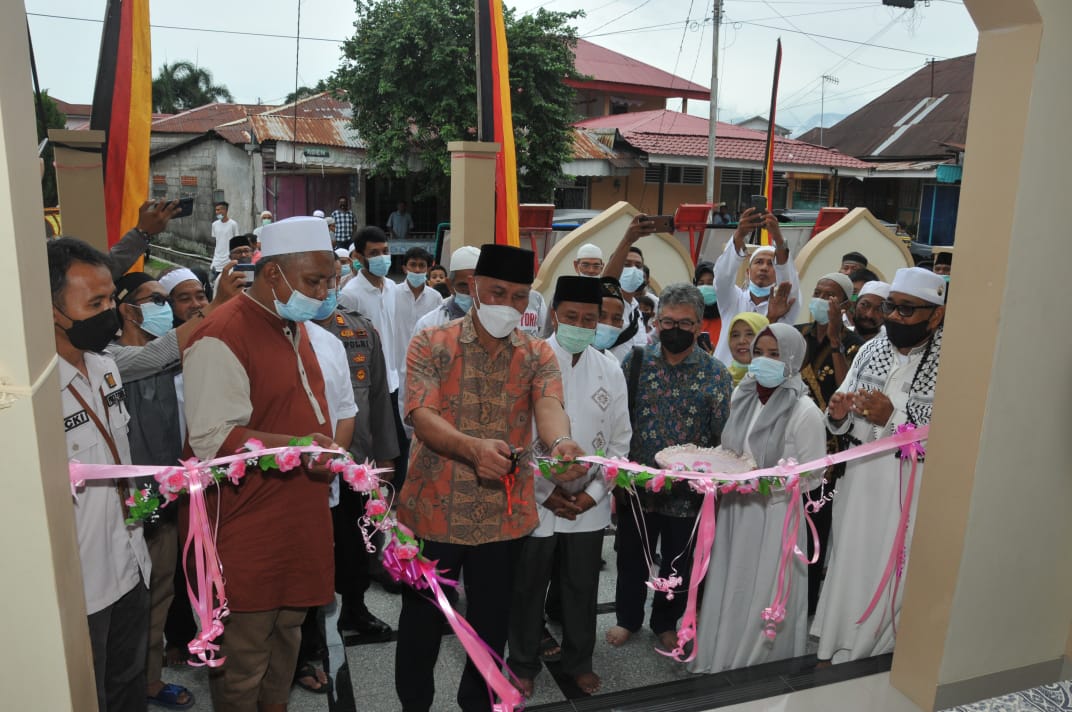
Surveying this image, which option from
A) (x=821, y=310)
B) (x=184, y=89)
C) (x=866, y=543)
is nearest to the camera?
(x=866, y=543)

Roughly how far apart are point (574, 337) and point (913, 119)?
31532 millimetres

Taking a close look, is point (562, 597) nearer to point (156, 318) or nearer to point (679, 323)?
point (679, 323)

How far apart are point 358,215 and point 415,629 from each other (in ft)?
73.6

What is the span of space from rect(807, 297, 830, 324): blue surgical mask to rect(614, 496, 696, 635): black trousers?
192 centimetres

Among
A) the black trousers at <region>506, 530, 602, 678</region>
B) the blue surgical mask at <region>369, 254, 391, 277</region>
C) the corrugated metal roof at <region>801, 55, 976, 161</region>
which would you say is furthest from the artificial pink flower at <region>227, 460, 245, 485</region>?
the corrugated metal roof at <region>801, 55, 976, 161</region>

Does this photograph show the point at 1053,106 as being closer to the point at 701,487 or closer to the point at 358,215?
the point at 701,487

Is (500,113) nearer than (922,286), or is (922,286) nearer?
(922,286)

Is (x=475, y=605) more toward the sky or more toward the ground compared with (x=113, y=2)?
more toward the ground

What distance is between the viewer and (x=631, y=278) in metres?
6.96

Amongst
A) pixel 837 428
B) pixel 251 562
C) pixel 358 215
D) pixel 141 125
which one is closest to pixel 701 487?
pixel 837 428

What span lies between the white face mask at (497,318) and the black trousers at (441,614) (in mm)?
845

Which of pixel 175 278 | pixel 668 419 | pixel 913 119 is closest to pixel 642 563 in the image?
pixel 668 419

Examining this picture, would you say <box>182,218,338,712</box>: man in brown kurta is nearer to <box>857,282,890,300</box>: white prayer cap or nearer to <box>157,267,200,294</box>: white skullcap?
<box>157,267,200,294</box>: white skullcap

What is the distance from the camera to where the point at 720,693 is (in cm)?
368
